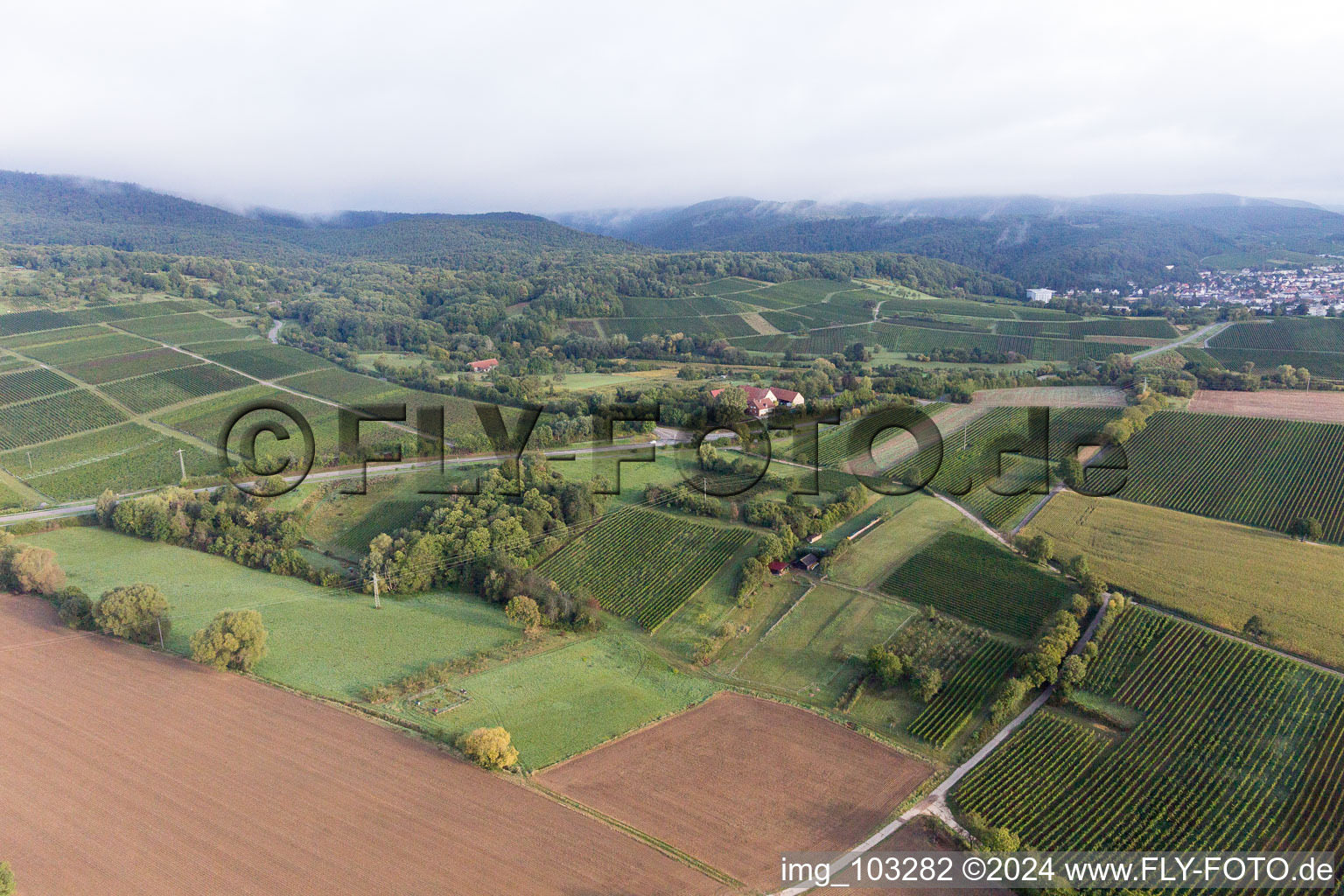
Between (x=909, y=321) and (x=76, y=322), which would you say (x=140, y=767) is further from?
(x=909, y=321)

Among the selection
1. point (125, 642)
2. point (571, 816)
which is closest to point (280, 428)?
point (125, 642)

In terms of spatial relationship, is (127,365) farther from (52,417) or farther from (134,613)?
(134,613)

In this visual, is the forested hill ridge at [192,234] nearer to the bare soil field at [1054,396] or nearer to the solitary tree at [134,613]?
the bare soil field at [1054,396]

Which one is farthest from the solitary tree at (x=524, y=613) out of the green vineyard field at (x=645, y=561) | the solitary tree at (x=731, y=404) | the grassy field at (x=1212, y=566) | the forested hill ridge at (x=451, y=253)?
the forested hill ridge at (x=451, y=253)

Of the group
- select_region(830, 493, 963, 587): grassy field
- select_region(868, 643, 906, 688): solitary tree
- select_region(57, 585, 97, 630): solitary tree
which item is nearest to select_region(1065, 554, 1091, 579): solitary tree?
select_region(830, 493, 963, 587): grassy field

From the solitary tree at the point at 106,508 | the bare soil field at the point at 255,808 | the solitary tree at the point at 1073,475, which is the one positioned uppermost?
the solitary tree at the point at 1073,475

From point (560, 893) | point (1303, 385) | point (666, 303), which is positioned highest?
point (666, 303)
